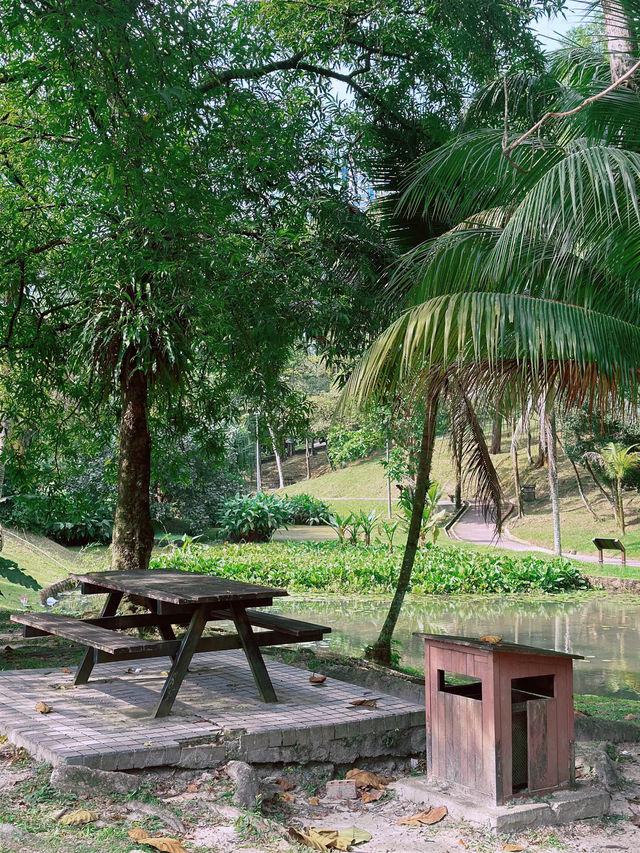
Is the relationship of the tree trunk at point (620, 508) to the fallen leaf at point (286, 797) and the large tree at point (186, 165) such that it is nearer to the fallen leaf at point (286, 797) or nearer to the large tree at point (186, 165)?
the large tree at point (186, 165)

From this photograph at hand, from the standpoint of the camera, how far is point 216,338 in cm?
762

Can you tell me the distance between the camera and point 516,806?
4.44 m

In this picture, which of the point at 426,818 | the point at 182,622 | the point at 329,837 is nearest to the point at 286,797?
the point at 329,837

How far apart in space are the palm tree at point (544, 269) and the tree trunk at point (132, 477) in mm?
3257

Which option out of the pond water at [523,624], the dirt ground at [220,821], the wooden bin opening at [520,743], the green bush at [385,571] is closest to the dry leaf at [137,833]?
the dirt ground at [220,821]

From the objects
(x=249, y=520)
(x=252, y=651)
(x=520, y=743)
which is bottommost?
(x=520, y=743)

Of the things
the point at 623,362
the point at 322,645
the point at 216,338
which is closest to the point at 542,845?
the point at 623,362

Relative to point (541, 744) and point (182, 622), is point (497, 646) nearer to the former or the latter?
point (541, 744)

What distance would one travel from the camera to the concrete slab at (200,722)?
15.9 feet

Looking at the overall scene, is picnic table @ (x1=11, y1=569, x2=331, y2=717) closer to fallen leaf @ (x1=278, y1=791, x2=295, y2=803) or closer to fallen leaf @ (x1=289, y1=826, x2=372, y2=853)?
fallen leaf @ (x1=278, y1=791, x2=295, y2=803)

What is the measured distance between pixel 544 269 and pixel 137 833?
5.31 metres

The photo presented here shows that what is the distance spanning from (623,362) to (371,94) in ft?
15.6

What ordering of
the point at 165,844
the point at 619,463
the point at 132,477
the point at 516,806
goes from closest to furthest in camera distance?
1. the point at 165,844
2. the point at 516,806
3. the point at 132,477
4. the point at 619,463

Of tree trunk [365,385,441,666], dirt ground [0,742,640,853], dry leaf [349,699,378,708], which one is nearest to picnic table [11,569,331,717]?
dry leaf [349,699,378,708]
